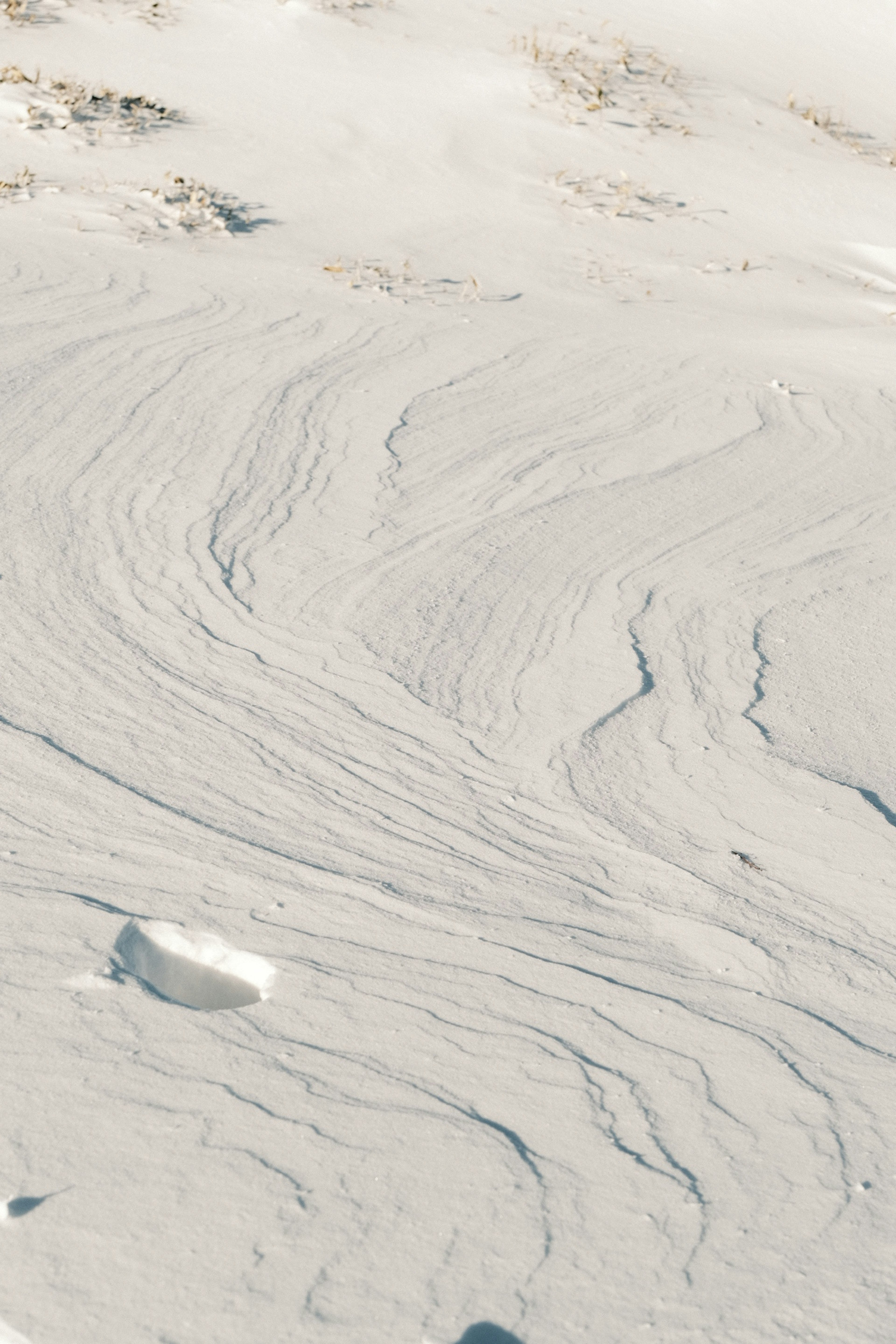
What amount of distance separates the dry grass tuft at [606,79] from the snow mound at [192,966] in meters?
6.52

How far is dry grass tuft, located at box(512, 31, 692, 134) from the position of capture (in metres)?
7.41

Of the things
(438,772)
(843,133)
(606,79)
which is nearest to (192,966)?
(438,772)

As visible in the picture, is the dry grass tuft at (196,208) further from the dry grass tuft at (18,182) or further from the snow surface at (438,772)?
the dry grass tuft at (18,182)

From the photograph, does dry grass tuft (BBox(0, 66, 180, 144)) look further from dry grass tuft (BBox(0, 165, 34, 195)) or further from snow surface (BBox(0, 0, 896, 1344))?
dry grass tuft (BBox(0, 165, 34, 195))

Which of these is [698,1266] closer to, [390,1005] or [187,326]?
[390,1005]

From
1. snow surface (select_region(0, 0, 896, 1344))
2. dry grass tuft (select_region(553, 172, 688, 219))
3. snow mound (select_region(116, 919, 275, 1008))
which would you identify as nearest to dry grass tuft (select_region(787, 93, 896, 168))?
dry grass tuft (select_region(553, 172, 688, 219))

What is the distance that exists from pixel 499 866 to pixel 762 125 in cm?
688

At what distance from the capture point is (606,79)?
766cm

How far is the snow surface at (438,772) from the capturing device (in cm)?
151

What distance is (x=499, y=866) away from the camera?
2.21 m

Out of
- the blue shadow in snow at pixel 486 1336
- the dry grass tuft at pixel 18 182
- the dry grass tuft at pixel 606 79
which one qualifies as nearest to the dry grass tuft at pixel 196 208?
the dry grass tuft at pixel 18 182

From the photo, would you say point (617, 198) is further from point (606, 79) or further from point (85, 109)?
point (85, 109)

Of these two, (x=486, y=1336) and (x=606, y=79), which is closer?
(x=486, y=1336)

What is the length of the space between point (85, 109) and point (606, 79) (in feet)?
10.5
